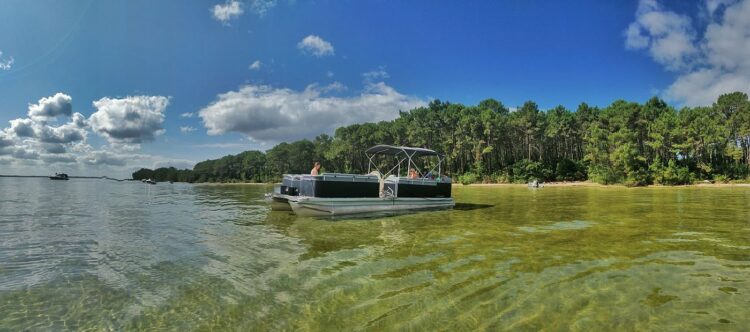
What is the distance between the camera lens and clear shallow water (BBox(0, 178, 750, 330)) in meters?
5.57

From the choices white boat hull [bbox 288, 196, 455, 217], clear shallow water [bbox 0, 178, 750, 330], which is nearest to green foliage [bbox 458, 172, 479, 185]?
white boat hull [bbox 288, 196, 455, 217]

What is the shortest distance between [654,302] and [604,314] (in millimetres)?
1164

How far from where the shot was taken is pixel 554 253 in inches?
390

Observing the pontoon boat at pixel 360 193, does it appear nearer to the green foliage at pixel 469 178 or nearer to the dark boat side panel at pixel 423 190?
the dark boat side panel at pixel 423 190

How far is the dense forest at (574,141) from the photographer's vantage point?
211 ft

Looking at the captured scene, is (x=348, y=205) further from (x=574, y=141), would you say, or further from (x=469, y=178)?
(x=574, y=141)

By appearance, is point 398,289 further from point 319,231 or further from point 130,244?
point 130,244

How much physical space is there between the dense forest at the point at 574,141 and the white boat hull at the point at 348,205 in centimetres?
5605

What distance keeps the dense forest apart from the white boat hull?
56.0 m

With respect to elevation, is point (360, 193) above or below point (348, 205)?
above

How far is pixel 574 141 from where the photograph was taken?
3551 inches

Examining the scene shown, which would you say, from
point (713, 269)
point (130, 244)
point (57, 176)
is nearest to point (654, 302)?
point (713, 269)

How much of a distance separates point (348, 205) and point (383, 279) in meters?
12.4

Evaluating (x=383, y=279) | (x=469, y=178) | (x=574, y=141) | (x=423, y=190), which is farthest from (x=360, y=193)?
(x=574, y=141)
